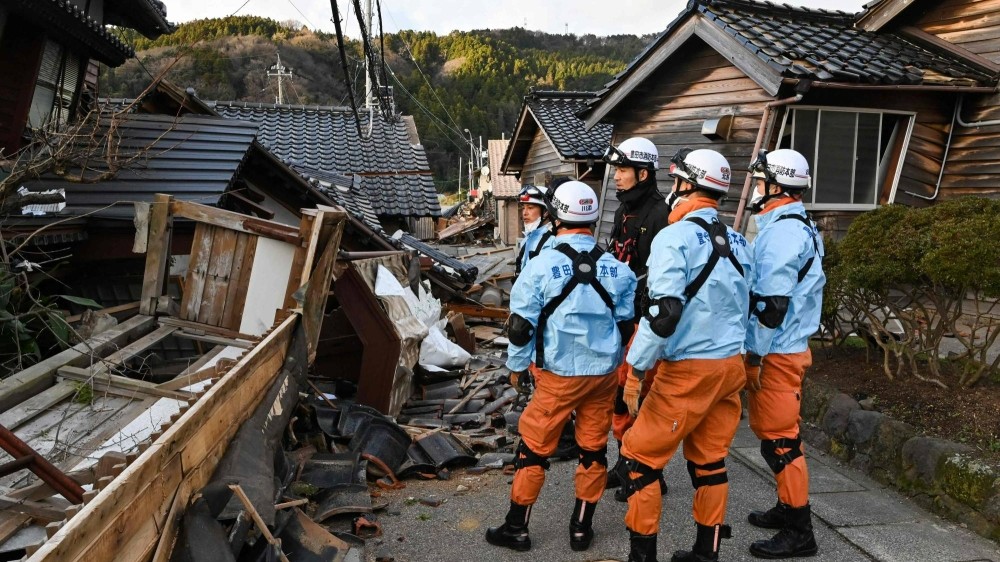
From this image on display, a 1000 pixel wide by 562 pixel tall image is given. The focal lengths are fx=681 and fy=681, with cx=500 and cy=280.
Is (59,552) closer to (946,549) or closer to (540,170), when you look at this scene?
(946,549)

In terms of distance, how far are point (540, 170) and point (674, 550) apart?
1647 cm

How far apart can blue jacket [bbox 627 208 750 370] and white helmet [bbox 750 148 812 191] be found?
108 centimetres

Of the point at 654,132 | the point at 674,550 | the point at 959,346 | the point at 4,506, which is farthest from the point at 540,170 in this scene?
the point at 4,506

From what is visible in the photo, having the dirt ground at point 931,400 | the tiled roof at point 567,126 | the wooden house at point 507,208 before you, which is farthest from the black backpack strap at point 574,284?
the wooden house at point 507,208

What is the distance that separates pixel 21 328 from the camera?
5.03 m

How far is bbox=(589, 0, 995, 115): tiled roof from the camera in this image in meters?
7.72

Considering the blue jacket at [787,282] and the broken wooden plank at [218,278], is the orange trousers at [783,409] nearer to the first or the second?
the blue jacket at [787,282]

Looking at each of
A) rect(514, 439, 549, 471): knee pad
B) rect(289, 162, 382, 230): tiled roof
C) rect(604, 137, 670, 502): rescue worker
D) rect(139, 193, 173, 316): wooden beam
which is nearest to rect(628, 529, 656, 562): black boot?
rect(514, 439, 549, 471): knee pad

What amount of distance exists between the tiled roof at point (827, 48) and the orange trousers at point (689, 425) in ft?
16.4

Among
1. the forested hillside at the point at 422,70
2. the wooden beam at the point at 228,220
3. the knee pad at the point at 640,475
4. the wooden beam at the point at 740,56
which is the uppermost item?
the forested hillside at the point at 422,70

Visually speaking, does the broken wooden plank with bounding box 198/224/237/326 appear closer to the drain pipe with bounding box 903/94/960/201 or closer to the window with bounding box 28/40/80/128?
the window with bounding box 28/40/80/128

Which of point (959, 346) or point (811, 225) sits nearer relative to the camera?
point (811, 225)

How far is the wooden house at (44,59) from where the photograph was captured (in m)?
6.50

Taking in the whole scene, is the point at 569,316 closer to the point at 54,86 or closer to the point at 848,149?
the point at 848,149
